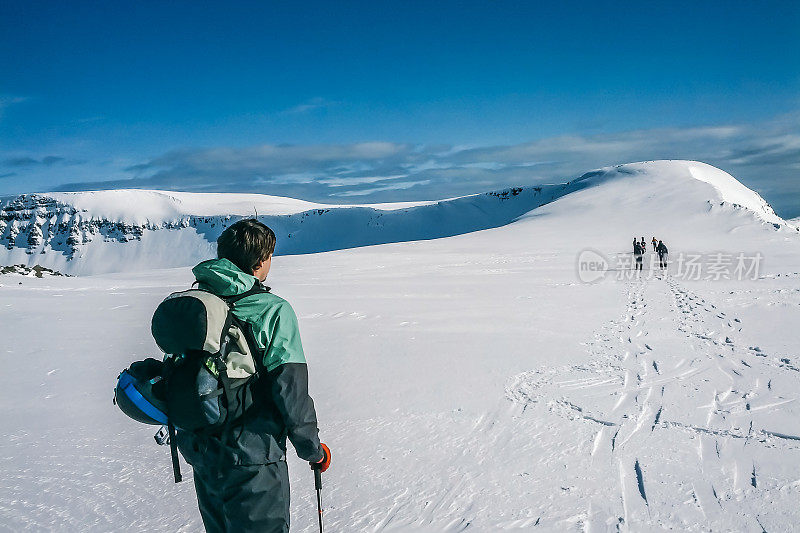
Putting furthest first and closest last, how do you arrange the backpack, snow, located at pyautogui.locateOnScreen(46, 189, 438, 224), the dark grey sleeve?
snow, located at pyautogui.locateOnScreen(46, 189, 438, 224) < the dark grey sleeve < the backpack

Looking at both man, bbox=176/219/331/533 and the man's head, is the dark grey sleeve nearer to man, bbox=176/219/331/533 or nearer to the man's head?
man, bbox=176/219/331/533

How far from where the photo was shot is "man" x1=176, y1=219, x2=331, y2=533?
2.31 m

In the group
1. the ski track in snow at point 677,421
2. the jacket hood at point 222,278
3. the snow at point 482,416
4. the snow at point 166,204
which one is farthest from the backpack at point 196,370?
the snow at point 166,204

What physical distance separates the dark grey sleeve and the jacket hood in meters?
0.39

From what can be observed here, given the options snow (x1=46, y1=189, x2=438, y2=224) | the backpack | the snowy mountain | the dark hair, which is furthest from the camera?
snow (x1=46, y1=189, x2=438, y2=224)

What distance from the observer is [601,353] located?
25.9 feet

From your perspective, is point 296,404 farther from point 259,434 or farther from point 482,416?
point 482,416

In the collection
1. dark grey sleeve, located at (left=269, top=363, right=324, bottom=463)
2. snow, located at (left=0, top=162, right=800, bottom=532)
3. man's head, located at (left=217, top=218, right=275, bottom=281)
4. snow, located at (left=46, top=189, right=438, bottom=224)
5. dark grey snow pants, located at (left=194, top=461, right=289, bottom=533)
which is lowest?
snow, located at (left=0, top=162, right=800, bottom=532)

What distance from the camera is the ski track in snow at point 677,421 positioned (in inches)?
143

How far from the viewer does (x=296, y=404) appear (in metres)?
2.33

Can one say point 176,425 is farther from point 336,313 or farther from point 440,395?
point 336,313

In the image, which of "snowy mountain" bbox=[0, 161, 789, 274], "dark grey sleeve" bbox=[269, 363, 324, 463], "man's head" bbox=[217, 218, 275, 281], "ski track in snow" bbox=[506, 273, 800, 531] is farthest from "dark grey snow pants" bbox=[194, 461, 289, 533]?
"snowy mountain" bbox=[0, 161, 789, 274]

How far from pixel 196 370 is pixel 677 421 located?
462cm

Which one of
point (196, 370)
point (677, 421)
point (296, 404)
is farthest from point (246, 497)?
point (677, 421)
